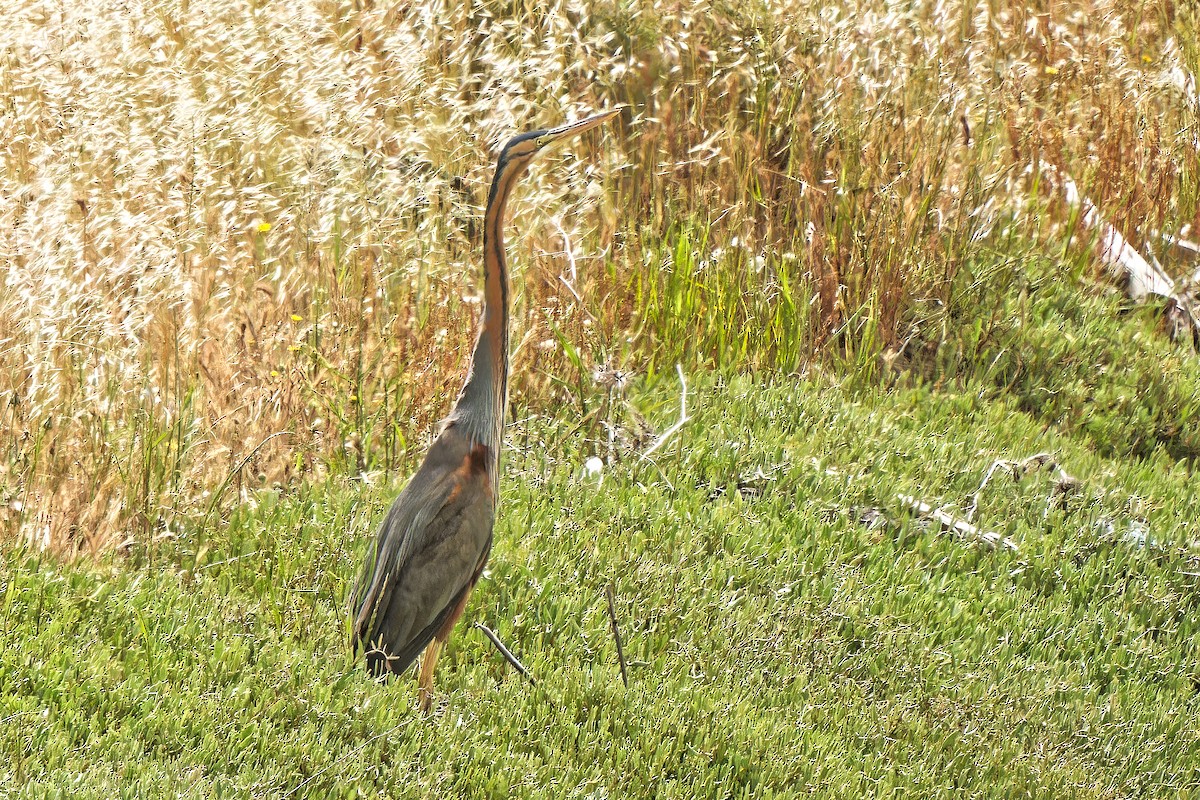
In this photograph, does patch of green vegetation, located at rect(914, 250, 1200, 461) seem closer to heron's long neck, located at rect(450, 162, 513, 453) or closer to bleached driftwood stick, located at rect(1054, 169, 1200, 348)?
bleached driftwood stick, located at rect(1054, 169, 1200, 348)

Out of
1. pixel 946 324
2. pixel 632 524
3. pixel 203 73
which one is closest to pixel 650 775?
pixel 632 524

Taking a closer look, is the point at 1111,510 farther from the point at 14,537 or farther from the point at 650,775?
the point at 14,537

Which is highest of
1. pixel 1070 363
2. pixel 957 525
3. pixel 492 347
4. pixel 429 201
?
pixel 492 347

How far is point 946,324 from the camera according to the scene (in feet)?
20.3

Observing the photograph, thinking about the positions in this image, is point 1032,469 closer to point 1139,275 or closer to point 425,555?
point 1139,275

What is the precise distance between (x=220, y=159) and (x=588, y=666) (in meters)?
3.51

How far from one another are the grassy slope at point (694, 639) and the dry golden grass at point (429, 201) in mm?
414

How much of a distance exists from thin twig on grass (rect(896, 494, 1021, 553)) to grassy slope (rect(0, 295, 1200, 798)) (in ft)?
0.18

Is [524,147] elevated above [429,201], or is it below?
above

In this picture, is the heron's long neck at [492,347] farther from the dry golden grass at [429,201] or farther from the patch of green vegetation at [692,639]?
the dry golden grass at [429,201]

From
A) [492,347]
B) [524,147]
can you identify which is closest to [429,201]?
[492,347]

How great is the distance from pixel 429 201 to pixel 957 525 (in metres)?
2.74

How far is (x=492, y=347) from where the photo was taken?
3467 mm

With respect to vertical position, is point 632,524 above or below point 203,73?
below
